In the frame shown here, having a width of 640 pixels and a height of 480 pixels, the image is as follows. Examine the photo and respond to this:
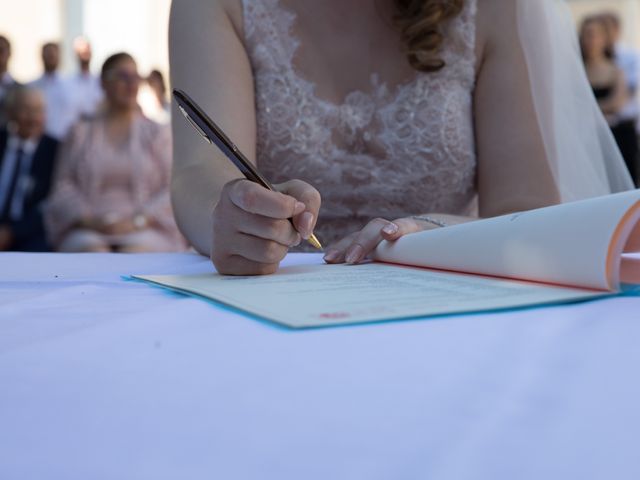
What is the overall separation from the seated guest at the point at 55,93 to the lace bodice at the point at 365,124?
455 cm

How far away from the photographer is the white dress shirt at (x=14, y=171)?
384cm

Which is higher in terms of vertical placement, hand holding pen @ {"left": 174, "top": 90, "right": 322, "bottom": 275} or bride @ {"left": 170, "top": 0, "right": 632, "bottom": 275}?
bride @ {"left": 170, "top": 0, "right": 632, "bottom": 275}

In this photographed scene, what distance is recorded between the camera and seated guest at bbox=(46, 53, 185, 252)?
324cm

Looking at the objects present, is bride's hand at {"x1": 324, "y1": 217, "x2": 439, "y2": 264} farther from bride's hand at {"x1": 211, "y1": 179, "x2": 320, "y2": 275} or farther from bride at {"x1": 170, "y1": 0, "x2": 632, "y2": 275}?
bride at {"x1": 170, "y1": 0, "x2": 632, "y2": 275}

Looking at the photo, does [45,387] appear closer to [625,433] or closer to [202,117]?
[625,433]

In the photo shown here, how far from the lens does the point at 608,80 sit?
453cm

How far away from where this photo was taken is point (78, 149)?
3.48 metres

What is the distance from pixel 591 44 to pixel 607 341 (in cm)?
475

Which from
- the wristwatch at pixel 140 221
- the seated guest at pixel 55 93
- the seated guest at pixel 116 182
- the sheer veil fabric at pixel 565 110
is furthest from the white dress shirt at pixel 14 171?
the sheer veil fabric at pixel 565 110

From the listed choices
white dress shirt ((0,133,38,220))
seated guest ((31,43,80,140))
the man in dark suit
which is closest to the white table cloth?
the man in dark suit

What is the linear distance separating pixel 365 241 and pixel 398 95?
663 mm

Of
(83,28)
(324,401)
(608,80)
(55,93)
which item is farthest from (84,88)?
(324,401)

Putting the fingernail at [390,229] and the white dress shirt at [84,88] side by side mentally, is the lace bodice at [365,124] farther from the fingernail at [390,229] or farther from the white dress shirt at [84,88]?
the white dress shirt at [84,88]

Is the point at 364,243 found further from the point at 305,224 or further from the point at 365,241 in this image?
the point at 305,224
